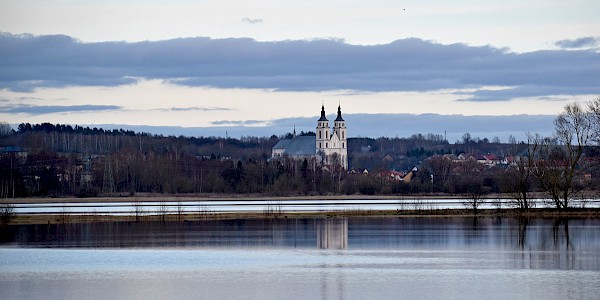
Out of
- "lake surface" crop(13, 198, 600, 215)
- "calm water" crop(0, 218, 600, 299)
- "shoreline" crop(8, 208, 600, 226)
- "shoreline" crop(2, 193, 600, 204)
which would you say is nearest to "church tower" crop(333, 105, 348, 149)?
"shoreline" crop(2, 193, 600, 204)


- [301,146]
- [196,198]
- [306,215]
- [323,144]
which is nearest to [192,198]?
[196,198]

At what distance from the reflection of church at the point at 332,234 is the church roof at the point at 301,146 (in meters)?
118

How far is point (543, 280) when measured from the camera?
22359 millimetres

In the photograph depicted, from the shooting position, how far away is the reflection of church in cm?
3400

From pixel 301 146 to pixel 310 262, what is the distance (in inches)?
5649

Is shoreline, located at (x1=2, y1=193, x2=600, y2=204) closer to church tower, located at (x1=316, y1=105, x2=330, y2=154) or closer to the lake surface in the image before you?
the lake surface

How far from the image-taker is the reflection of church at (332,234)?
3400 cm

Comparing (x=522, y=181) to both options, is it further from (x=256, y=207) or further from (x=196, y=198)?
(x=196, y=198)

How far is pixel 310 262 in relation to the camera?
2783 centimetres

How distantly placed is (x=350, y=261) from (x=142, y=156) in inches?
3881

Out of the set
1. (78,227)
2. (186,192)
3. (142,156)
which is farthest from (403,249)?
(142,156)

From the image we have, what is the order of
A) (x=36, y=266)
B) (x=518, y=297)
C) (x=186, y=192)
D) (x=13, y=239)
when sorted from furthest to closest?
(x=186, y=192), (x=13, y=239), (x=36, y=266), (x=518, y=297)

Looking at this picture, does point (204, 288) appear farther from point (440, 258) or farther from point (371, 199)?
point (371, 199)

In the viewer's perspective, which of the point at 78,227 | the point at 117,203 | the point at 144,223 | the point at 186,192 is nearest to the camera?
the point at 78,227
